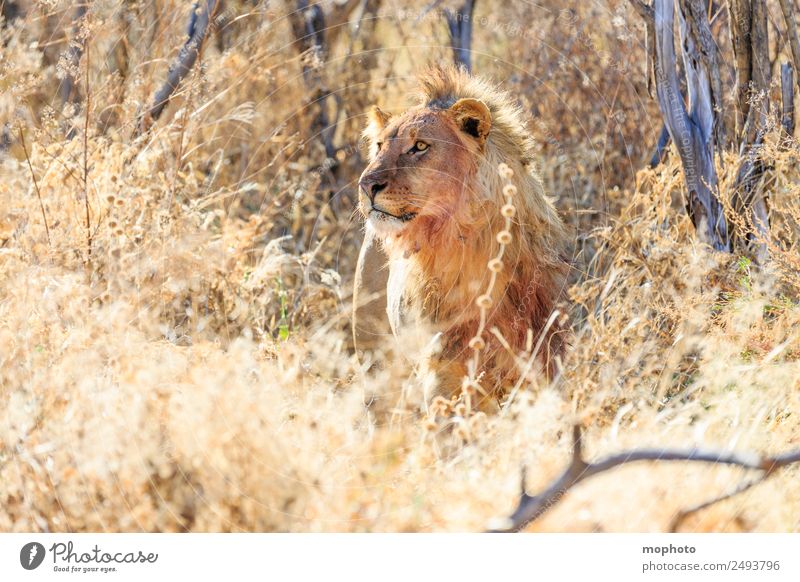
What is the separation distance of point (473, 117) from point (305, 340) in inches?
86.3

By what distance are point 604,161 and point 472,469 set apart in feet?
12.4

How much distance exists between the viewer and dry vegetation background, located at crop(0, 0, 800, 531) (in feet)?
13.5

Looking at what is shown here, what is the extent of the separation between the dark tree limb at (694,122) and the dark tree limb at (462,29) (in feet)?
8.89

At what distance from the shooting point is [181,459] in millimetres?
4180

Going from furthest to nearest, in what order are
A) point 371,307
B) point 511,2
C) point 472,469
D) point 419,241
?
1. point 511,2
2. point 371,307
3. point 419,241
4. point 472,469

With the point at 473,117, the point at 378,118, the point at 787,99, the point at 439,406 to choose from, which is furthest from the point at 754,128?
the point at 439,406

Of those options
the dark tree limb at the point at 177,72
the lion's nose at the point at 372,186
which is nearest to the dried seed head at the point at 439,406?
the lion's nose at the point at 372,186

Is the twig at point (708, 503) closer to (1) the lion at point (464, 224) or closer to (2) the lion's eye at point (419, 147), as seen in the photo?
(1) the lion at point (464, 224)

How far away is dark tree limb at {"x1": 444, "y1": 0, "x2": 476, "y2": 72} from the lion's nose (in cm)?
355

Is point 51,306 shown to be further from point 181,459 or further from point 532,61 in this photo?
point 532,61

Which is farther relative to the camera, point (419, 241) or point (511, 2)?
point (511, 2)

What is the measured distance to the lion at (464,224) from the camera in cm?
520

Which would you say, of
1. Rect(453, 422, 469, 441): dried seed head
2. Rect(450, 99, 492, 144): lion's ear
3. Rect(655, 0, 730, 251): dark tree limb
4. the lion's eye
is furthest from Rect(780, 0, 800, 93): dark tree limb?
Rect(453, 422, 469, 441): dried seed head
